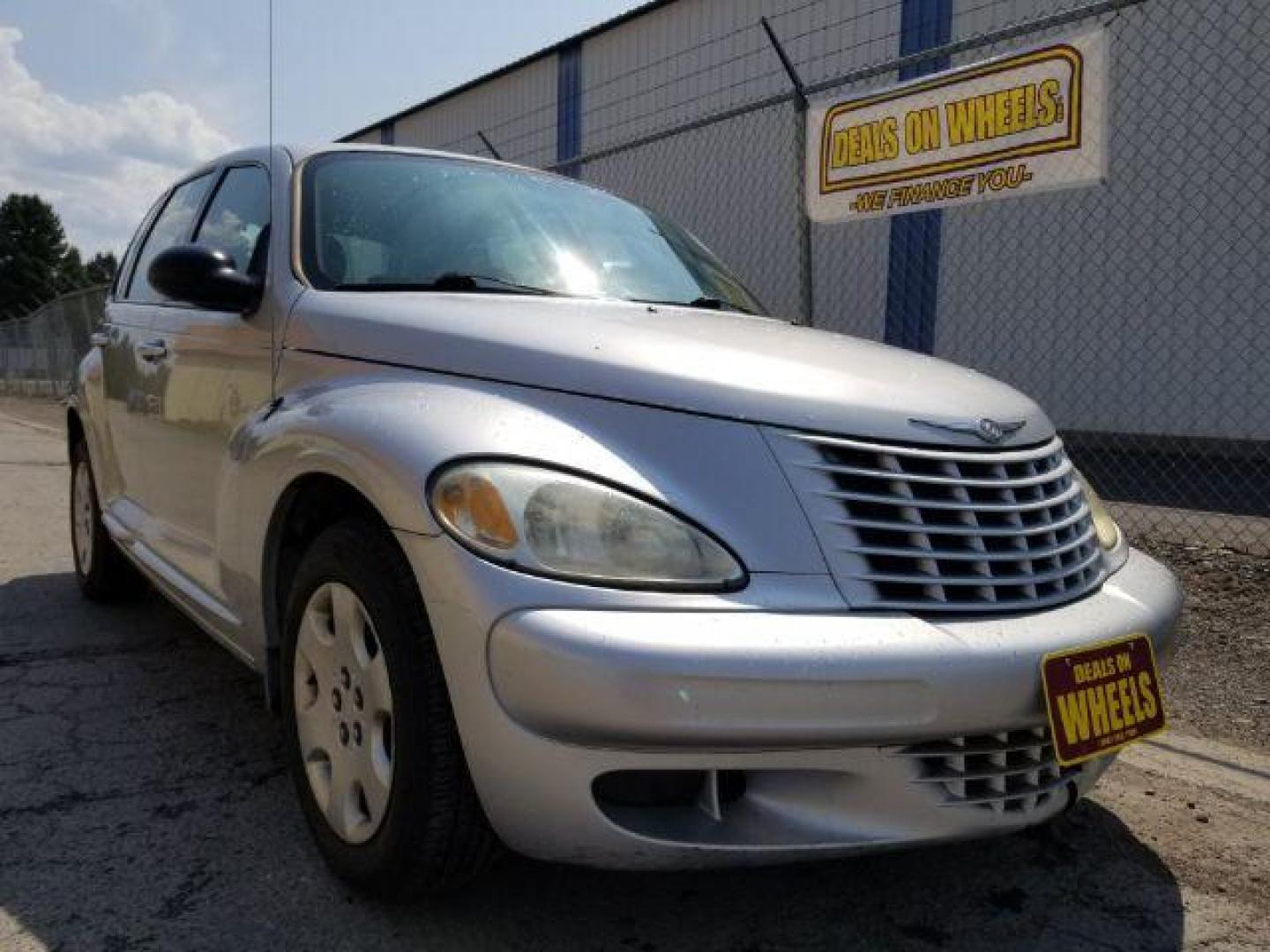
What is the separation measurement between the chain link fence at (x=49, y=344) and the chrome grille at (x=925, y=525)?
1499 centimetres

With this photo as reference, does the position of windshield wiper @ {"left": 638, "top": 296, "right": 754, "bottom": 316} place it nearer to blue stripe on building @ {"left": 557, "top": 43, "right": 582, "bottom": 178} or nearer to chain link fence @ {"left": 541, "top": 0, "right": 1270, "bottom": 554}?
chain link fence @ {"left": 541, "top": 0, "right": 1270, "bottom": 554}

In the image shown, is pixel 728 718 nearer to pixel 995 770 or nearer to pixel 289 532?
pixel 995 770

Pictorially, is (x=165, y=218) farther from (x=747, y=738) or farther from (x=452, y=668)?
(x=747, y=738)

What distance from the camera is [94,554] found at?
454 centimetres

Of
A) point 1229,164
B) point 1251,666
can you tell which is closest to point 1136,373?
point 1229,164

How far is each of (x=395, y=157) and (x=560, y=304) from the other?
3.15ft

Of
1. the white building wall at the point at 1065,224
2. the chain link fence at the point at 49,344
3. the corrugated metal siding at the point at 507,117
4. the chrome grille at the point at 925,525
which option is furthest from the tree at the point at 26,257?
the chrome grille at the point at 925,525

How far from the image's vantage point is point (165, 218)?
4.34 m

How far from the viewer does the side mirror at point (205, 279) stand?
9.16 ft

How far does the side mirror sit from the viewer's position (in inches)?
110

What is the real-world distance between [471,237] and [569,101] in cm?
1335

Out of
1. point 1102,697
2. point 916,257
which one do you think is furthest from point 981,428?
point 916,257

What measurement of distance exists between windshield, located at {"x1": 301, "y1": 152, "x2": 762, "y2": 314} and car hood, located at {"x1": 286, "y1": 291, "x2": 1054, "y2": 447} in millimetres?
159

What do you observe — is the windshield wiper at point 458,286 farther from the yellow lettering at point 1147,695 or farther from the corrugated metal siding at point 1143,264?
the corrugated metal siding at point 1143,264
